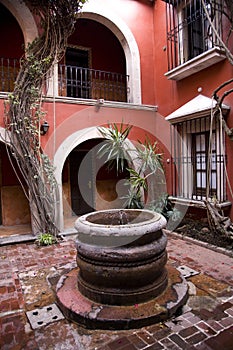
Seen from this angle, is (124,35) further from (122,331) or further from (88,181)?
(122,331)

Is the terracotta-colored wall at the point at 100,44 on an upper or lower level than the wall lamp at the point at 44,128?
upper

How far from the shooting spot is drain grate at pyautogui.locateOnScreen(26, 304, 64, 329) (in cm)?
259

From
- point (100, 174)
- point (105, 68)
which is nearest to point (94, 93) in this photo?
point (105, 68)

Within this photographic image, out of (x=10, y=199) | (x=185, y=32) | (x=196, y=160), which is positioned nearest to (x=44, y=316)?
(x=196, y=160)

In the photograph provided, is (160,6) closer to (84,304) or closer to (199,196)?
(199,196)

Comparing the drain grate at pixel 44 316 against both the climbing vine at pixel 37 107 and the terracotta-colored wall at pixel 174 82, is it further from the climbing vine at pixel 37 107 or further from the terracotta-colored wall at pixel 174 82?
the terracotta-colored wall at pixel 174 82

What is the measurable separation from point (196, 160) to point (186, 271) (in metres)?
3.34

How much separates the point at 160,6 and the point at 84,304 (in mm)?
7877

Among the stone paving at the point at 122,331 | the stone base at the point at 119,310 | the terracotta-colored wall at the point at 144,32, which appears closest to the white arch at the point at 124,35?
the terracotta-colored wall at the point at 144,32

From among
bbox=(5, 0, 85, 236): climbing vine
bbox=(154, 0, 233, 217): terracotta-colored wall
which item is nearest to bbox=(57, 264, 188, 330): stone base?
bbox=(5, 0, 85, 236): climbing vine

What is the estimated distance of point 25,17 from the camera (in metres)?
5.72

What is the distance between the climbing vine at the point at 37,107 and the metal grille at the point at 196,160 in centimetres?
334

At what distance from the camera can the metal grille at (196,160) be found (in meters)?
5.53

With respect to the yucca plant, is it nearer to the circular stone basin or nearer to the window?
the window
